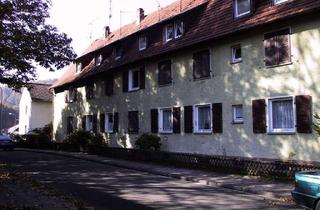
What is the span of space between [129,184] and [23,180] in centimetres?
354

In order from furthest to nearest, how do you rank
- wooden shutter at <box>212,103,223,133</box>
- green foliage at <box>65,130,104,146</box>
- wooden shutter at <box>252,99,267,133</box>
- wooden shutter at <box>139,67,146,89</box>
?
green foliage at <box>65,130,104,146</box> < wooden shutter at <box>139,67,146,89</box> < wooden shutter at <box>212,103,223,133</box> < wooden shutter at <box>252,99,267,133</box>

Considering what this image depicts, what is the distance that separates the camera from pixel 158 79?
26.6 m

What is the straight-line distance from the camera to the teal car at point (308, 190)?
369 inches

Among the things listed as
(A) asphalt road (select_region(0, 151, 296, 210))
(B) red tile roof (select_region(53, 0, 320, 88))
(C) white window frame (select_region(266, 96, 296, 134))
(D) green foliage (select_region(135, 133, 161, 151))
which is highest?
(B) red tile roof (select_region(53, 0, 320, 88))

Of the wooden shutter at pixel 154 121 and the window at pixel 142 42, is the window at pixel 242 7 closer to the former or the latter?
the wooden shutter at pixel 154 121

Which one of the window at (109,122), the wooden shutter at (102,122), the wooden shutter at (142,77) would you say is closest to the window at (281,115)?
the wooden shutter at (142,77)

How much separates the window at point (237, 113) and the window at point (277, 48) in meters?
2.50

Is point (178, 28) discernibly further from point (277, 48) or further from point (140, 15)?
Answer: point (140, 15)

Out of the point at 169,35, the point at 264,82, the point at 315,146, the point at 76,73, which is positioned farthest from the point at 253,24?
the point at 76,73

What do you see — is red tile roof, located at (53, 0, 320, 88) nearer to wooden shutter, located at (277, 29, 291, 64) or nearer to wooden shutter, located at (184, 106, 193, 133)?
Answer: wooden shutter, located at (277, 29, 291, 64)

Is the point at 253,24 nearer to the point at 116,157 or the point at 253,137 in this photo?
the point at 253,137

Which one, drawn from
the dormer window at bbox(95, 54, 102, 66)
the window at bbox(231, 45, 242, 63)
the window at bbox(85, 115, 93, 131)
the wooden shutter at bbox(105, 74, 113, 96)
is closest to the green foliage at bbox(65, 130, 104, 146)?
the window at bbox(85, 115, 93, 131)

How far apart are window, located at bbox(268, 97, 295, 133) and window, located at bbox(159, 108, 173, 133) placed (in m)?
7.64

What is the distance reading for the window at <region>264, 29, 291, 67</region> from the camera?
1820 centimetres
